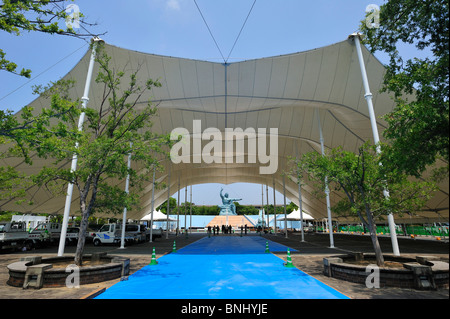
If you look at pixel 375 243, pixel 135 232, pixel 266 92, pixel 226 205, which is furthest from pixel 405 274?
pixel 226 205

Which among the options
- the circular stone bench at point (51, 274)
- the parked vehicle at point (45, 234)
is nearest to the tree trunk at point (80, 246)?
the circular stone bench at point (51, 274)

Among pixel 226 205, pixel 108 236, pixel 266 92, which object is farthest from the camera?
pixel 226 205

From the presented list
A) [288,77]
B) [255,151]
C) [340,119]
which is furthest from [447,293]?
[255,151]

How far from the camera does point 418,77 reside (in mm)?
5223

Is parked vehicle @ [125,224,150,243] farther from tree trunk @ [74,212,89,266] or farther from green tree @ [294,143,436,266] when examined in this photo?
green tree @ [294,143,436,266]

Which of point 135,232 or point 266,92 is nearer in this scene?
point 266,92

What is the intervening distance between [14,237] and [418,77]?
24.1 m

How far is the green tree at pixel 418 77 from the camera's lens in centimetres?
411

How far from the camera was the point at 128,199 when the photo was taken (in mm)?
10242

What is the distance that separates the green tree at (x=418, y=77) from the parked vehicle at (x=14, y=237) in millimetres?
22786

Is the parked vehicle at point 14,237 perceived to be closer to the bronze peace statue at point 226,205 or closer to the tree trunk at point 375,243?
the tree trunk at point 375,243

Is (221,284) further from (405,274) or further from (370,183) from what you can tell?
(370,183)

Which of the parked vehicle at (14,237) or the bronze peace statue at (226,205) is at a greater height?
the bronze peace statue at (226,205)

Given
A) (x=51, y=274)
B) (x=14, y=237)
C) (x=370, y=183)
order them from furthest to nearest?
(x=14, y=237) → (x=370, y=183) → (x=51, y=274)
